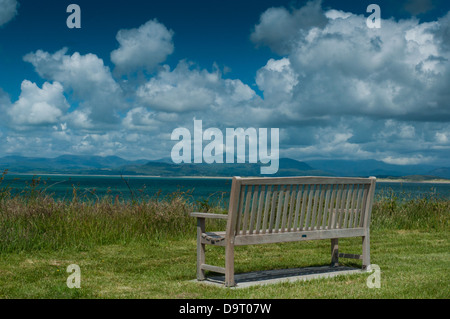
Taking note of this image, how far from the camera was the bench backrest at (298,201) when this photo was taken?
525 centimetres

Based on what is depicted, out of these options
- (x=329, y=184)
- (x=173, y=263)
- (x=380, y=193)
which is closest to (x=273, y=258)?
(x=173, y=263)

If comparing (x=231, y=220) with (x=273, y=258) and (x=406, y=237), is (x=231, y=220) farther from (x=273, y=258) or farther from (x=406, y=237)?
Result: (x=406, y=237)

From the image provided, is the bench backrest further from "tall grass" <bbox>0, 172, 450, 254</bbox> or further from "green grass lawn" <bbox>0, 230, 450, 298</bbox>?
"tall grass" <bbox>0, 172, 450, 254</bbox>

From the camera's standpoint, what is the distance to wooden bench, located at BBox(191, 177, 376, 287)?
17.3 feet

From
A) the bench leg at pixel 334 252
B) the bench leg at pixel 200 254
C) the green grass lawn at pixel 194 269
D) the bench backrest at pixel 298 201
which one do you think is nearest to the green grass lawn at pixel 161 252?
the green grass lawn at pixel 194 269

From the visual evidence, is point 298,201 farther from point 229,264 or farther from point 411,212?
point 411,212

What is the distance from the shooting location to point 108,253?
7.89 meters

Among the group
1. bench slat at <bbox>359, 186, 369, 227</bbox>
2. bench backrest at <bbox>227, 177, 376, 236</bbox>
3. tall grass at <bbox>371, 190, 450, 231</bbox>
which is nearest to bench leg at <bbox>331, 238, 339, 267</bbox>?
bench backrest at <bbox>227, 177, 376, 236</bbox>

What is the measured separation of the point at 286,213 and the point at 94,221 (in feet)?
14.3

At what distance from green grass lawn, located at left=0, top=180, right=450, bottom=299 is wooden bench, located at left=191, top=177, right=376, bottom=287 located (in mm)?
469

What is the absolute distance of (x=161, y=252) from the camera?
8.07 metres

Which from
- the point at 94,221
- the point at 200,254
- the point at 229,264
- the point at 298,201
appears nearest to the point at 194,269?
the point at 200,254
